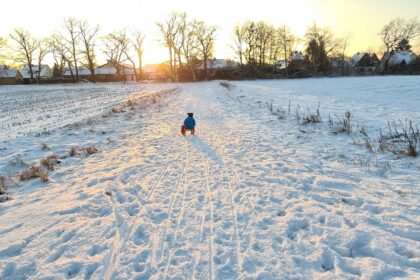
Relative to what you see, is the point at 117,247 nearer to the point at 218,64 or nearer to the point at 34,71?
the point at 218,64

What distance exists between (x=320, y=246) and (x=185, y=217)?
2.12 m

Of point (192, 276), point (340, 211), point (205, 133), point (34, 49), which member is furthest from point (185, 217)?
point (34, 49)

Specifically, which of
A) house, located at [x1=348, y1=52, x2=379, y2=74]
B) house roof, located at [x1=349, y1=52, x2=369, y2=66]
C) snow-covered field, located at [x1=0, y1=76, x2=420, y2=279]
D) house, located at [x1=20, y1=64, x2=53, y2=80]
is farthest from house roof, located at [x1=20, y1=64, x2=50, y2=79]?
house, located at [x1=348, y1=52, x2=379, y2=74]

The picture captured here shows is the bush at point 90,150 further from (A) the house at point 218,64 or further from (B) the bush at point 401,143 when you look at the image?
(A) the house at point 218,64

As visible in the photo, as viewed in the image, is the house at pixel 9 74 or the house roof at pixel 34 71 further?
the house roof at pixel 34 71

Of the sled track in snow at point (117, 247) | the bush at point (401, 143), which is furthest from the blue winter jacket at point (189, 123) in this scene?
the bush at point (401, 143)

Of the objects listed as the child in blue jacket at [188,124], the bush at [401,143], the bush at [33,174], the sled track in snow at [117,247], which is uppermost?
the child in blue jacket at [188,124]

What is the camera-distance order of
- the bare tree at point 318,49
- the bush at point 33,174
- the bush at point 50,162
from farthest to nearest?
the bare tree at point 318,49 → the bush at point 50,162 → the bush at point 33,174

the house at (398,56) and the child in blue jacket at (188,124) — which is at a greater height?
the house at (398,56)

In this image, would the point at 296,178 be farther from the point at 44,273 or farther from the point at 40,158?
the point at 40,158

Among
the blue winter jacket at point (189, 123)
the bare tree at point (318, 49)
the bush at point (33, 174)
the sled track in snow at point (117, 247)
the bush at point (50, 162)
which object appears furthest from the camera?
the bare tree at point (318, 49)

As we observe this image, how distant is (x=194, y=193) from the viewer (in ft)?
18.2

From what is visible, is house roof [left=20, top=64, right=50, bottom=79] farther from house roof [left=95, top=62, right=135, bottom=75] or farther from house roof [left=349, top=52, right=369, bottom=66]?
house roof [left=349, top=52, right=369, bottom=66]

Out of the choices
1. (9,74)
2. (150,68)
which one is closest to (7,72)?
(9,74)
